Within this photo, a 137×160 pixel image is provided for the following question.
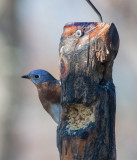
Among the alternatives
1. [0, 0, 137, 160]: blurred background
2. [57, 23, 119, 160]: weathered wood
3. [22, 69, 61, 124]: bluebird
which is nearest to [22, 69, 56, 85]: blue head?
[22, 69, 61, 124]: bluebird

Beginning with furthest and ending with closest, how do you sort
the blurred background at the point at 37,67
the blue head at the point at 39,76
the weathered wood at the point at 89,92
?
1. the blurred background at the point at 37,67
2. the blue head at the point at 39,76
3. the weathered wood at the point at 89,92

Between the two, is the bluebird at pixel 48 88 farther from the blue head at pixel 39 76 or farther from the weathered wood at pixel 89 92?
the weathered wood at pixel 89 92

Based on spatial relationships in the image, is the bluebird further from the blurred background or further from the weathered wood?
the blurred background

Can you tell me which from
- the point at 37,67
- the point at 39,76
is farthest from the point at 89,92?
the point at 37,67

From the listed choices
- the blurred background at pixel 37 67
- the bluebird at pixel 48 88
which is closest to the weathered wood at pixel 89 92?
the bluebird at pixel 48 88

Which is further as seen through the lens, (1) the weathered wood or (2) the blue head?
(2) the blue head

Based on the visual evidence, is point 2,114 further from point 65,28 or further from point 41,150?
point 65,28
